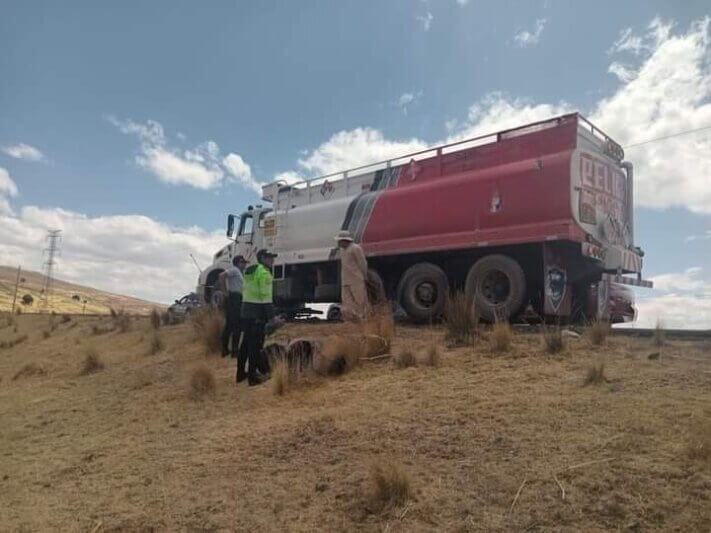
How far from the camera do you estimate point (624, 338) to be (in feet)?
26.2

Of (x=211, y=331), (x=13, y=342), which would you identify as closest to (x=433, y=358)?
(x=211, y=331)

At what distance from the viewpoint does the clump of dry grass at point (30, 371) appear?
35.2ft

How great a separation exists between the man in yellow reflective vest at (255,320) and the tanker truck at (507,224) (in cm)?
297

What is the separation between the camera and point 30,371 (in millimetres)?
10922

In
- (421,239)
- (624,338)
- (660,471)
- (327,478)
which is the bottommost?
(327,478)

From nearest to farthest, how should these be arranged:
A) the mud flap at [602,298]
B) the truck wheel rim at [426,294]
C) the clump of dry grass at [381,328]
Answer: the clump of dry grass at [381,328], the mud flap at [602,298], the truck wheel rim at [426,294]

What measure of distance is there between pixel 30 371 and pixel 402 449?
363 inches

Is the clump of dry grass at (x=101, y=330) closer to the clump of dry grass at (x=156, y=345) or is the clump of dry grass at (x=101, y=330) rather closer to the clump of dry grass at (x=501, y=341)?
the clump of dry grass at (x=156, y=345)

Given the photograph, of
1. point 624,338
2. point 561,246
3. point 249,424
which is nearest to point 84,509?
point 249,424

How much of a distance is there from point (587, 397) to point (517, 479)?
155 cm

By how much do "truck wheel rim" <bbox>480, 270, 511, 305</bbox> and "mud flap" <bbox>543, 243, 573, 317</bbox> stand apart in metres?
0.70

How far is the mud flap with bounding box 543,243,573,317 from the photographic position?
9.38 meters

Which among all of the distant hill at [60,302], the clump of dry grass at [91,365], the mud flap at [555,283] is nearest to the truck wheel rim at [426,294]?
the mud flap at [555,283]

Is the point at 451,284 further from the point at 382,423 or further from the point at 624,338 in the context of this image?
the point at 382,423
